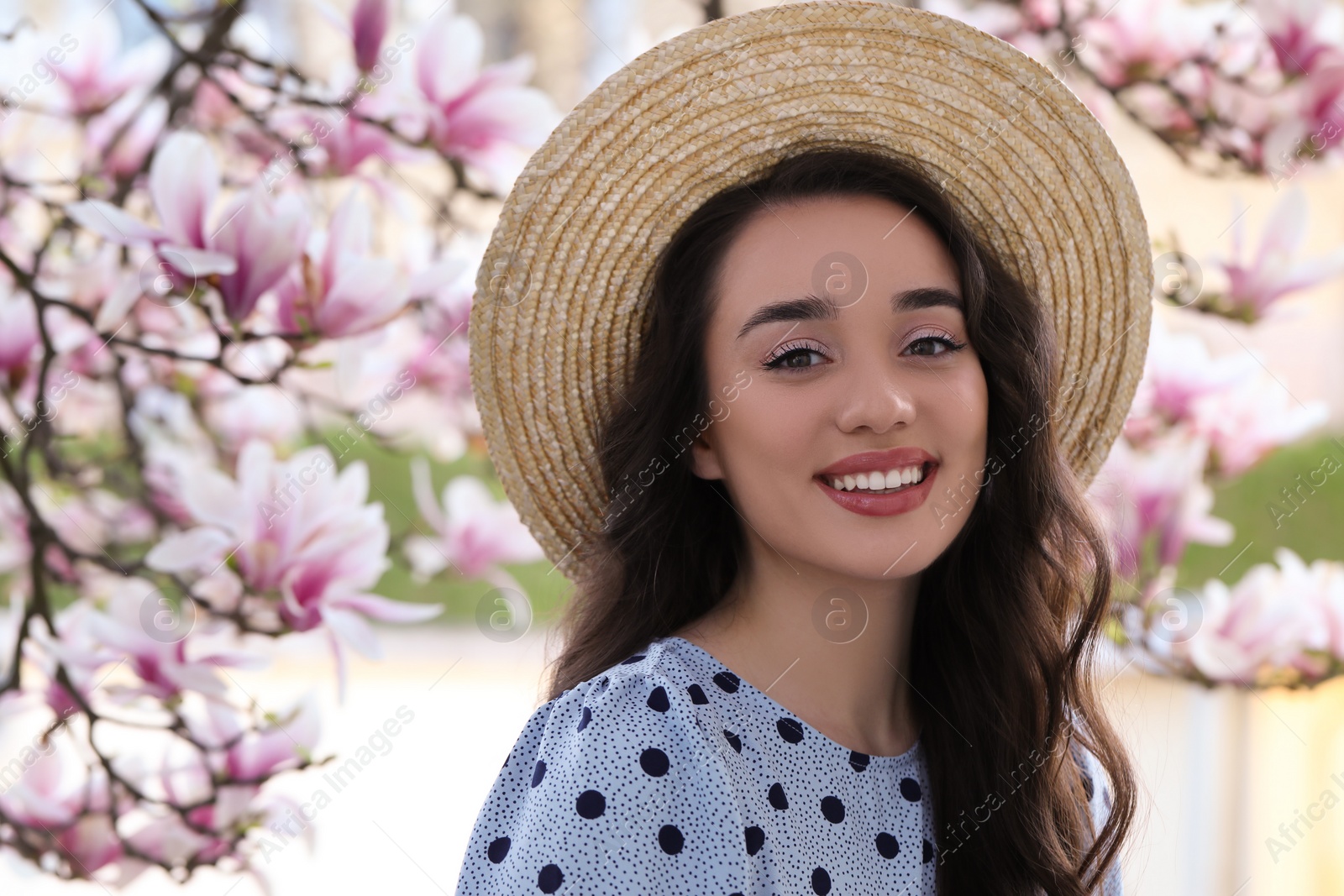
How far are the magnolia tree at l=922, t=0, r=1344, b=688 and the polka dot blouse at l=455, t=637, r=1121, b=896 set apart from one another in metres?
0.43

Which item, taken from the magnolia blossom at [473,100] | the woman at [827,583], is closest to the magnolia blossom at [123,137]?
the magnolia blossom at [473,100]

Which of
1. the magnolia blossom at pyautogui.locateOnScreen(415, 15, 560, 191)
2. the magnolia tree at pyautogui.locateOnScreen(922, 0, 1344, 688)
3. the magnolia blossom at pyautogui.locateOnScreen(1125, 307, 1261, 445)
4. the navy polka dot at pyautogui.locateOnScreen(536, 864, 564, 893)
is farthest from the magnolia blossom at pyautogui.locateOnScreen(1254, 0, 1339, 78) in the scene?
the navy polka dot at pyautogui.locateOnScreen(536, 864, 564, 893)

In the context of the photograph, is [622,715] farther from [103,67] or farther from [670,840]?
[103,67]

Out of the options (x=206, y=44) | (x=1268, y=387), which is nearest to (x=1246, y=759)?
(x=1268, y=387)

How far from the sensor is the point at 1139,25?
4.31 ft

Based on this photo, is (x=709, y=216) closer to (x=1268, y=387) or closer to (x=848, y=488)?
(x=848, y=488)

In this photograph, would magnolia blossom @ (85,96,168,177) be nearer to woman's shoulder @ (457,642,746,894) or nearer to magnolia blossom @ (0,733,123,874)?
magnolia blossom @ (0,733,123,874)

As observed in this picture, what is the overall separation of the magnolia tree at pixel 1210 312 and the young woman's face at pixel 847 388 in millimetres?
401

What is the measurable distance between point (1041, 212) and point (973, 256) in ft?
0.40

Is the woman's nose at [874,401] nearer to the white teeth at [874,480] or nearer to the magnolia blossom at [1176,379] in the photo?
the white teeth at [874,480]

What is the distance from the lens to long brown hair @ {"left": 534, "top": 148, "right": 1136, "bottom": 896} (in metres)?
1.05

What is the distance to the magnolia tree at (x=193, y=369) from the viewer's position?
1040mm

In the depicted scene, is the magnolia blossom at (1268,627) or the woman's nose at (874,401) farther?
the magnolia blossom at (1268,627)

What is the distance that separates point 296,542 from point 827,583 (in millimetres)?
464
